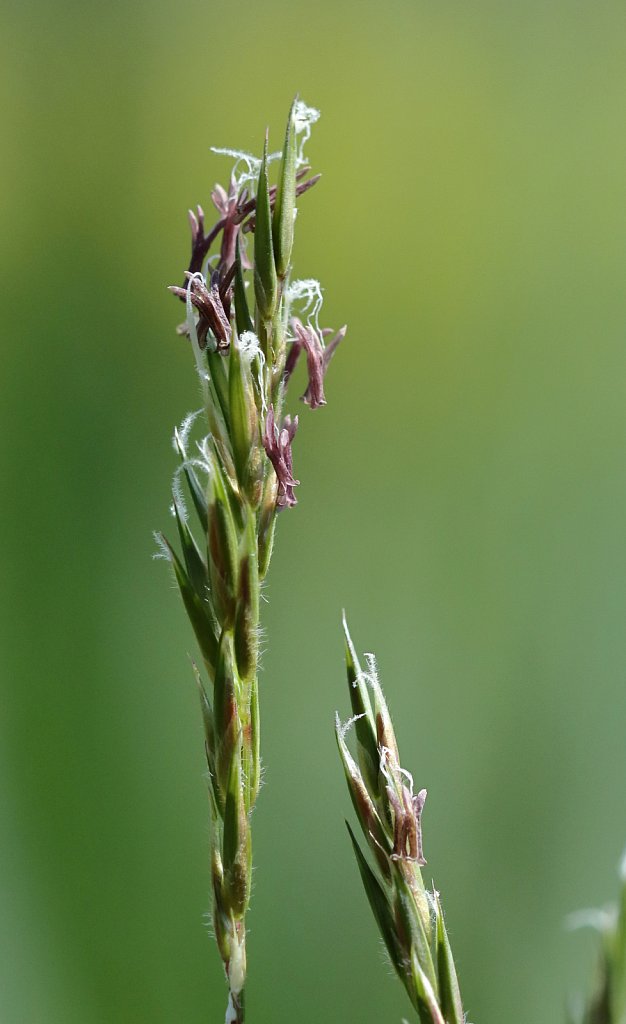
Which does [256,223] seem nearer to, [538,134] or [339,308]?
[339,308]

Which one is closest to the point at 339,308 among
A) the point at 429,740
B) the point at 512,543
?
the point at 512,543

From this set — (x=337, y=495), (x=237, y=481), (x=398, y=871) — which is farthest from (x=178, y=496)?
(x=337, y=495)

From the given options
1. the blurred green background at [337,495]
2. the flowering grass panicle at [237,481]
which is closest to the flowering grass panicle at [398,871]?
the flowering grass panicle at [237,481]

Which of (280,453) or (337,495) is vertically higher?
(337,495)

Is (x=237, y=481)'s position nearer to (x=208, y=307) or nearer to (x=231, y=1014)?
(x=208, y=307)

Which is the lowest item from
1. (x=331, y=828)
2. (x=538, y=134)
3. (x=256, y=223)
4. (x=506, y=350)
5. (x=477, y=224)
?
(x=331, y=828)

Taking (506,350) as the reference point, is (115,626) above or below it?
below
